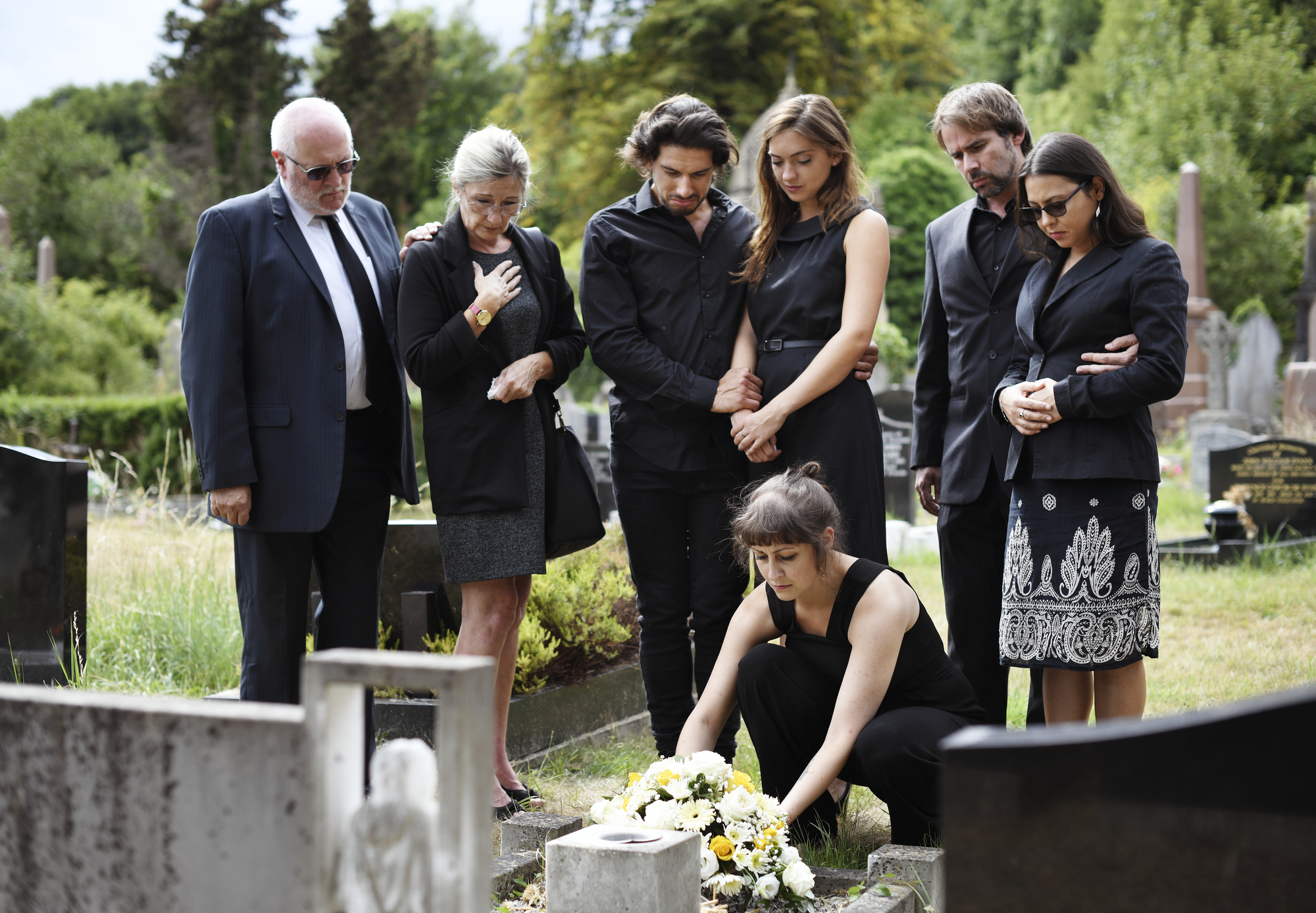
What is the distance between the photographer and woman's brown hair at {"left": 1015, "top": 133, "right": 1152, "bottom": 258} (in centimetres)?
292

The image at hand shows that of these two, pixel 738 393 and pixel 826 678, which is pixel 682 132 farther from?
pixel 826 678

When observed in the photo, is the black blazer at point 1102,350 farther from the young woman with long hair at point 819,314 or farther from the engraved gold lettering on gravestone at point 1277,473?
the engraved gold lettering on gravestone at point 1277,473

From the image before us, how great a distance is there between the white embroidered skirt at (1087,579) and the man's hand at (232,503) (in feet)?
6.78

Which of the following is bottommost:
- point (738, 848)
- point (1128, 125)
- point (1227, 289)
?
point (738, 848)

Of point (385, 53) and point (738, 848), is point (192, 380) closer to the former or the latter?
point (738, 848)

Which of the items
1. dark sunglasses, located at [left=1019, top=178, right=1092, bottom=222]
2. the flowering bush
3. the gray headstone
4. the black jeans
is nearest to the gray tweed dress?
the black jeans

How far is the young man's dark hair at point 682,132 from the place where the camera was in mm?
3328

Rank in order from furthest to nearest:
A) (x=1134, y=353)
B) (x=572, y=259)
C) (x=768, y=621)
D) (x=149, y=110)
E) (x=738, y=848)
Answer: (x=149, y=110)
(x=572, y=259)
(x=768, y=621)
(x=1134, y=353)
(x=738, y=848)

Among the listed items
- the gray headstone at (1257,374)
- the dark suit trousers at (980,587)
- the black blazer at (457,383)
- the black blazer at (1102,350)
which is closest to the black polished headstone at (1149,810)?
the black blazer at (1102,350)

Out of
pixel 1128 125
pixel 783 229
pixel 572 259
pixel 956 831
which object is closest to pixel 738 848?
pixel 956 831

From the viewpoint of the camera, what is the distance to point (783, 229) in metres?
3.48

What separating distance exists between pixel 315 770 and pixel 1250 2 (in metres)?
33.5

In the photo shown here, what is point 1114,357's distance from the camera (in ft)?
9.57

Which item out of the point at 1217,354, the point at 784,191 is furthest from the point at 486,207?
the point at 1217,354
